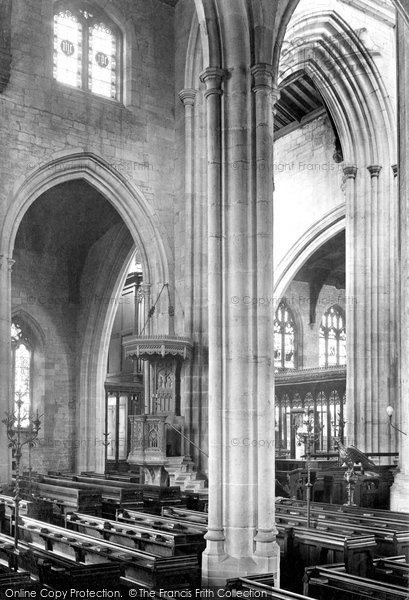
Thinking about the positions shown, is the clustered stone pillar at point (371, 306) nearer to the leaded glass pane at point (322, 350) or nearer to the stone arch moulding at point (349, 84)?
the stone arch moulding at point (349, 84)

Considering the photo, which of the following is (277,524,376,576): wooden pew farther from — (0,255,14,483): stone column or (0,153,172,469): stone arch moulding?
(0,153,172,469): stone arch moulding

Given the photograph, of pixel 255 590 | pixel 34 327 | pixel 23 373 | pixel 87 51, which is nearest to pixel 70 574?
pixel 255 590

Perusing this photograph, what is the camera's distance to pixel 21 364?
A: 23781 millimetres

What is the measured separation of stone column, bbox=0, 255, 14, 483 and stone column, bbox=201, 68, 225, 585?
895 centimetres

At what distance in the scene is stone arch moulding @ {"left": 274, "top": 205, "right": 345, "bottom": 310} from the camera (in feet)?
85.7

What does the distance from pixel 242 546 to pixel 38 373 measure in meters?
16.5

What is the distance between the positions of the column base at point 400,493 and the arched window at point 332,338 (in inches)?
707

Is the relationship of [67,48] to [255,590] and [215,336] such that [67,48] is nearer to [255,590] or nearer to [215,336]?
[215,336]

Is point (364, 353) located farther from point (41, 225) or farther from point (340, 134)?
point (41, 225)

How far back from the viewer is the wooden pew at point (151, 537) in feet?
28.5

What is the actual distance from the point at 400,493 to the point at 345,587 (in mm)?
9698

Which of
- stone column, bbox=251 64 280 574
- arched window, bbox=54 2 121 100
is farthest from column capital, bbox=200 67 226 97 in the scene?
arched window, bbox=54 2 121 100

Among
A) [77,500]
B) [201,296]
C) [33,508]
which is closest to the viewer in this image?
[33,508]

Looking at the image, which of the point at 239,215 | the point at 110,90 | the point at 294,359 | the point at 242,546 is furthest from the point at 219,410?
the point at 294,359
